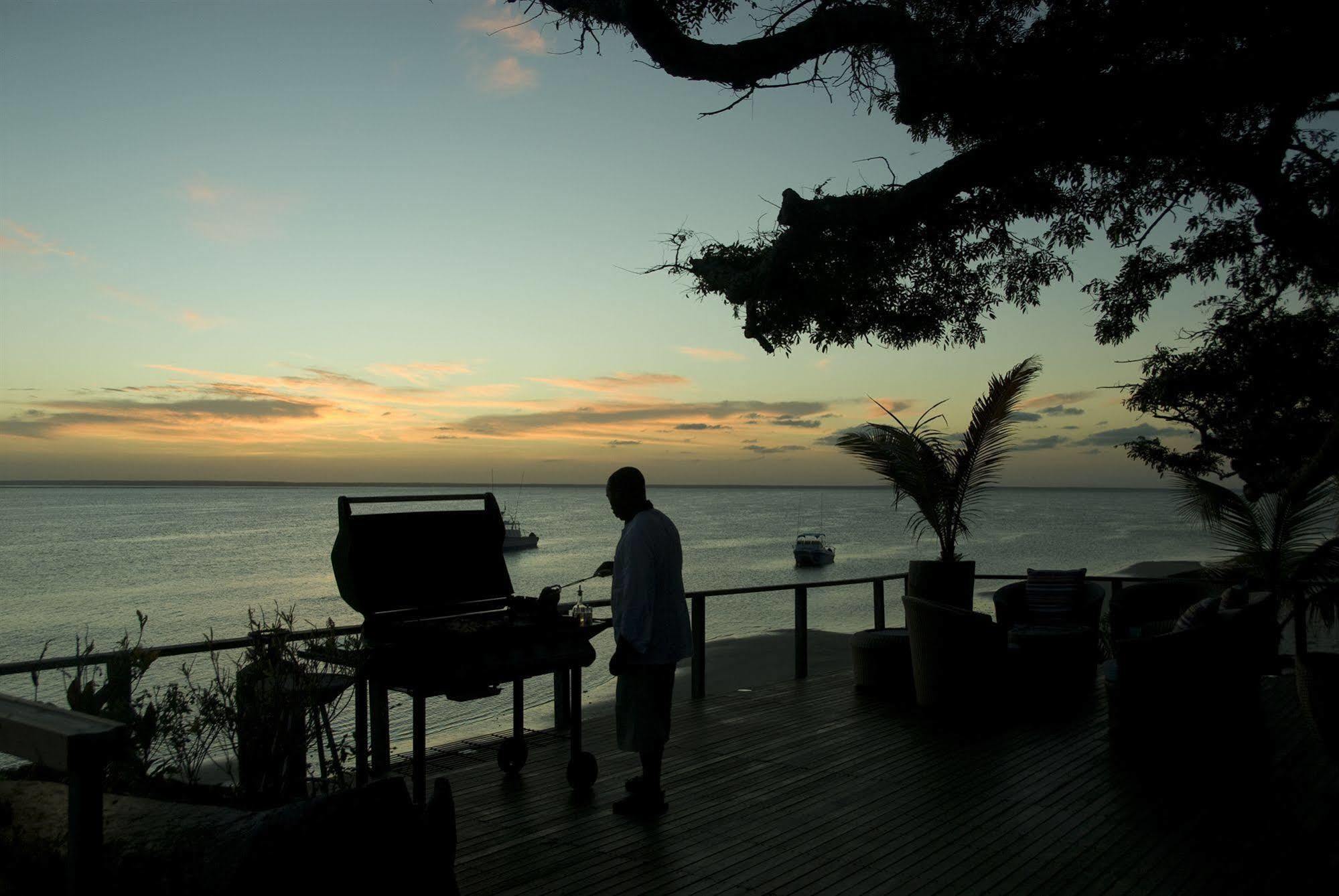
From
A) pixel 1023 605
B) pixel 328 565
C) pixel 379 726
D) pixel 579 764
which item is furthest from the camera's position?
pixel 328 565

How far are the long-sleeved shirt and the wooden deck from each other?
88cm

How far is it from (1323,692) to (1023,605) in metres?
3.49

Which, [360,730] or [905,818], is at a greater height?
[360,730]

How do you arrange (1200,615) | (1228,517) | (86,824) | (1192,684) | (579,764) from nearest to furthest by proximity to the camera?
(86,824) < (579,764) < (1192,684) < (1200,615) < (1228,517)

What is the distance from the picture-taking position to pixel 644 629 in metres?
4.34

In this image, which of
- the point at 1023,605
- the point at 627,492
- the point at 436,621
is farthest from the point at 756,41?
the point at 1023,605

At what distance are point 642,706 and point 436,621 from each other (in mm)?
1112

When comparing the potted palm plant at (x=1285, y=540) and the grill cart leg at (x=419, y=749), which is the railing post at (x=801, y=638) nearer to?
the potted palm plant at (x=1285, y=540)

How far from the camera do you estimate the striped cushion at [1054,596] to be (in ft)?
27.2

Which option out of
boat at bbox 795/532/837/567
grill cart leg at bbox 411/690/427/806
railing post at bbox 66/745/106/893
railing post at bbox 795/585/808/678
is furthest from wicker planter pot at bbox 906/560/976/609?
boat at bbox 795/532/837/567

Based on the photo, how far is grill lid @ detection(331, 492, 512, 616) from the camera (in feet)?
14.0

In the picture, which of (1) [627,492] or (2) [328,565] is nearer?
(1) [627,492]

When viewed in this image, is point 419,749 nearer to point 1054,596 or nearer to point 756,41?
point 756,41

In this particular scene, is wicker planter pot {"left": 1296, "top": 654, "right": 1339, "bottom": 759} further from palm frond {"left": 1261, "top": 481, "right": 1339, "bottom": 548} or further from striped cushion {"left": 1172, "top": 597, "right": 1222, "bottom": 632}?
palm frond {"left": 1261, "top": 481, "right": 1339, "bottom": 548}
